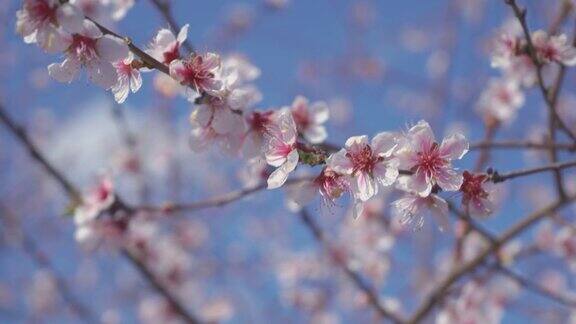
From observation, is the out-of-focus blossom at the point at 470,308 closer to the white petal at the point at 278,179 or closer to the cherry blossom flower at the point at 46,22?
the white petal at the point at 278,179

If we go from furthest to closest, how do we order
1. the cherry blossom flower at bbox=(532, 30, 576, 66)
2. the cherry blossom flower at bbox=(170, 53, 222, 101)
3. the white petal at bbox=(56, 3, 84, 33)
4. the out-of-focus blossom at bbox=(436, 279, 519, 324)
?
the out-of-focus blossom at bbox=(436, 279, 519, 324) < the cherry blossom flower at bbox=(532, 30, 576, 66) < the cherry blossom flower at bbox=(170, 53, 222, 101) < the white petal at bbox=(56, 3, 84, 33)

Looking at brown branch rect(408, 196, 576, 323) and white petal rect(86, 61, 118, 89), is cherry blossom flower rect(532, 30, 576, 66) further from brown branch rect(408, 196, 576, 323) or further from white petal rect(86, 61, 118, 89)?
white petal rect(86, 61, 118, 89)

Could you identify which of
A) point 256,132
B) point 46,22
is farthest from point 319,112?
point 46,22

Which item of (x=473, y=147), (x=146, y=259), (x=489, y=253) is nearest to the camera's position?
(x=473, y=147)

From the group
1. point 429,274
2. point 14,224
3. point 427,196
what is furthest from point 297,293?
point 427,196

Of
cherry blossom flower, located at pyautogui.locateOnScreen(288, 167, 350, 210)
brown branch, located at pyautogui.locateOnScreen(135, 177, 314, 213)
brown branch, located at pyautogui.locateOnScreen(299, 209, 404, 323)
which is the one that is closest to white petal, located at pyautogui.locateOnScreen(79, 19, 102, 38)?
cherry blossom flower, located at pyautogui.locateOnScreen(288, 167, 350, 210)

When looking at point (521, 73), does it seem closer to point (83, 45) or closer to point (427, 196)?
point (427, 196)
